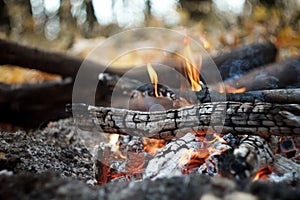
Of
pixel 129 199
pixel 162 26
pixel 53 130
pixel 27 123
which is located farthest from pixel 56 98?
pixel 162 26

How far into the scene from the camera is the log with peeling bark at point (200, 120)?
165 cm

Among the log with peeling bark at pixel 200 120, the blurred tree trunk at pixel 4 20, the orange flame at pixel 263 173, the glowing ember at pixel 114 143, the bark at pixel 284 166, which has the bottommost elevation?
the orange flame at pixel 263 173

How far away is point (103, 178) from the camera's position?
2.04 metres

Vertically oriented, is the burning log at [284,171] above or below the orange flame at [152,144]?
below

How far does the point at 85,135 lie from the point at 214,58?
1576 mm

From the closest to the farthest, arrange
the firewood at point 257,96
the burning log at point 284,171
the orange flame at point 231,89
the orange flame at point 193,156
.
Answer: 1. the burning log at point 284,171
2. the orange flame at point 193,156
3. the firewood at point 257,96
4. the orange flame at point 231,89

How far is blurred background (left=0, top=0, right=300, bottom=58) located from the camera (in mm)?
5723

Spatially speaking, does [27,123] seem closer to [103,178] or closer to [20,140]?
[20,140]

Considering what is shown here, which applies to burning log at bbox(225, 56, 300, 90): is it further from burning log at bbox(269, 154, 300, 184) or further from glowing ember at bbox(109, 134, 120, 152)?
glowing ember at bbox(109, 134, 120, 152)

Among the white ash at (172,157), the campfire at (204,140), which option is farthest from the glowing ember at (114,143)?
the white ash at (172,157)

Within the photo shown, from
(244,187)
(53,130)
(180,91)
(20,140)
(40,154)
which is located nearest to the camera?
(244,187)

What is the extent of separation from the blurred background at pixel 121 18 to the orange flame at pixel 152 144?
3574 mm

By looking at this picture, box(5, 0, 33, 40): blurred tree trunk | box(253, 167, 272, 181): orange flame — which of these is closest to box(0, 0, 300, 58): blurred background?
box(5, 0, 33, 40): blurred tree trunk

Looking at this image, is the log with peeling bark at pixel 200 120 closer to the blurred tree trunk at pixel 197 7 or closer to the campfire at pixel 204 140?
the campfire at pixel 204 140
